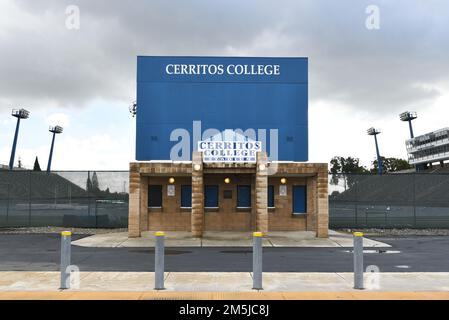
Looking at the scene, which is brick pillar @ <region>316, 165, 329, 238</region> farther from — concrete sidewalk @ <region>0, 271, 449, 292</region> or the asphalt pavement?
concrete sidewalk @ <region>0, 271, 449, 292</region>

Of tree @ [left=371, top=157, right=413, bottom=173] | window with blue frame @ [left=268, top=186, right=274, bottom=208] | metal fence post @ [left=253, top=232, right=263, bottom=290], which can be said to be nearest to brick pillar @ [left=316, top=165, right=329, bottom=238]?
window with blue frame @ [left=268, top=186, right=274, bottom=208]

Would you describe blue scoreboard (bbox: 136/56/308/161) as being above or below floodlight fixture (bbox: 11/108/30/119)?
below

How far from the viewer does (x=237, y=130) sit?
82.4ft

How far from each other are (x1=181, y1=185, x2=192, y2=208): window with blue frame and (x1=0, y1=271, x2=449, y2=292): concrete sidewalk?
11991mm

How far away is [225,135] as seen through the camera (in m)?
24.8

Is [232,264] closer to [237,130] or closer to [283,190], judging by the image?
[283,190]

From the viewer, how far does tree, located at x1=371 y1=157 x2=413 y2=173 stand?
481ft

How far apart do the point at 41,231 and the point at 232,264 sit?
14441mm

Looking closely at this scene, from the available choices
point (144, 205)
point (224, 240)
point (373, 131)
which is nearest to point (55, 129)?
point (373, 131)

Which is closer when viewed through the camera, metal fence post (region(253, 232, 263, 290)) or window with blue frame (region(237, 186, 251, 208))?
metal fence post (region(253, 232, 263, 290))

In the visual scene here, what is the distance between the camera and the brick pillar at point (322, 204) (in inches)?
827

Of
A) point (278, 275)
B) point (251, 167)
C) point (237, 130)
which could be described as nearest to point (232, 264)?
point (278, 275)

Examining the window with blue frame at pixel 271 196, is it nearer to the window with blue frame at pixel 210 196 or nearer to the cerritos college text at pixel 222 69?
the window with blue frame at pixel 210 196

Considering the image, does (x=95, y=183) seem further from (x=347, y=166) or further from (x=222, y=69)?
(x=347, y=166)
